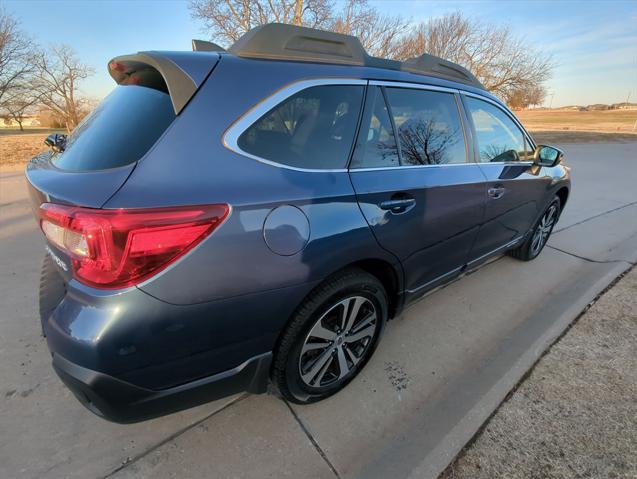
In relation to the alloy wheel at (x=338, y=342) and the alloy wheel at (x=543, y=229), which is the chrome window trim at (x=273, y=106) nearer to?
the alloy wheel at (x=338, y=342)

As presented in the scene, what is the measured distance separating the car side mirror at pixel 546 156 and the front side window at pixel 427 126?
115cm

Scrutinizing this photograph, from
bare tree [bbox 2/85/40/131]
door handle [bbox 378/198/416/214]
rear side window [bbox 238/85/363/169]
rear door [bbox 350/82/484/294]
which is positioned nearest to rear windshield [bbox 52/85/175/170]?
rear side window [bbox 238/85/363/169]

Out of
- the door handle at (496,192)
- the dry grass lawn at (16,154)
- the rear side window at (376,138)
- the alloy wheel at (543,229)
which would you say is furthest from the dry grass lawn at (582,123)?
the rear side window at (376,138)

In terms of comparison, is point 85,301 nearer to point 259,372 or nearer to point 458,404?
point 259,372

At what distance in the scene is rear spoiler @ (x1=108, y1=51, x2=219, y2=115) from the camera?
138cm

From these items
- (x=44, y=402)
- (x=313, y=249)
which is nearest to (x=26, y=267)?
(x=44, y=402)

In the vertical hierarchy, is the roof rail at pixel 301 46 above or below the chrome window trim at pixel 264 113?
above

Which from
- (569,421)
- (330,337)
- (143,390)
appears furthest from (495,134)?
(143,390)

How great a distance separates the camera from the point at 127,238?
1199 mm

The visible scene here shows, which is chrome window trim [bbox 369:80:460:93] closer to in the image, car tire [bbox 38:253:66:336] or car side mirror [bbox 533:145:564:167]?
car side mirror [bbox 533:145:564:167]

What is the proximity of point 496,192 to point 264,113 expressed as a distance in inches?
81.1

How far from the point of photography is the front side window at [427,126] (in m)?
2.10

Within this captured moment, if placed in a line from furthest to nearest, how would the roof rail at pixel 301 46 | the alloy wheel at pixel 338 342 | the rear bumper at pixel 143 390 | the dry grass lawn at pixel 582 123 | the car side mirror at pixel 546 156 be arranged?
1. the dry grass lawn at pixel 582 123
2. the car side mirror at pixel 546 156
3. the alloy wheel at pixel 338 342
4. the roof rail at pixel 301 46
5. the rear bumper at pixel 143 390

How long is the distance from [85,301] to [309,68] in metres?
1.38
